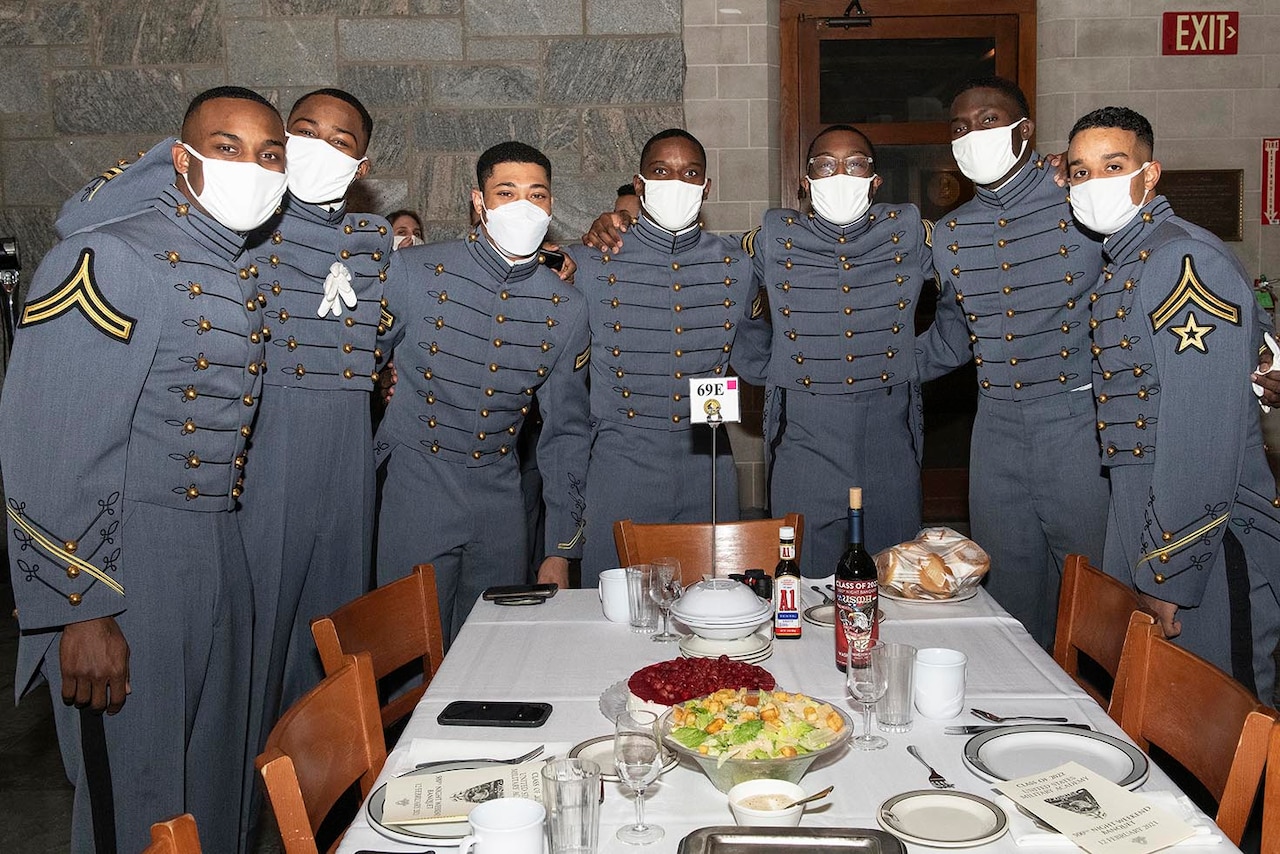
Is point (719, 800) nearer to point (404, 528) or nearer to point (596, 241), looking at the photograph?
point (404, 528)

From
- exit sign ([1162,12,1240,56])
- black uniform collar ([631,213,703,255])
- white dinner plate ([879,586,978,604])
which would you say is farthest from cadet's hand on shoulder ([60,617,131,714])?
exit sign ([1162,12,1240,56])

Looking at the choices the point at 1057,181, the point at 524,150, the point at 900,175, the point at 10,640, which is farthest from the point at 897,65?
the point at 10,640

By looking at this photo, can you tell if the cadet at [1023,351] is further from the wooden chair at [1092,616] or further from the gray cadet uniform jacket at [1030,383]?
the wooden chair at [1092,616]

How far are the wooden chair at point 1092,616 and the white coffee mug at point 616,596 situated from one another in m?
0.92

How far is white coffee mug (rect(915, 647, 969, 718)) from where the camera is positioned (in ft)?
6.21

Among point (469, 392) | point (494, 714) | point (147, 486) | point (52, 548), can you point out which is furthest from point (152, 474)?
point (469, 392)

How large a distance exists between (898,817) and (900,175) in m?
5.17

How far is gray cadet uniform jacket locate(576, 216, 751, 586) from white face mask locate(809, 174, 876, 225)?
39 centimetres

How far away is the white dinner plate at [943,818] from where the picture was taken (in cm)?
147

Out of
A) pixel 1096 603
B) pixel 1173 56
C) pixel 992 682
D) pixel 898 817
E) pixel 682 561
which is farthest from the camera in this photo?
pixel 1173 56

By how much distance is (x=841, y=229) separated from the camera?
365 cm

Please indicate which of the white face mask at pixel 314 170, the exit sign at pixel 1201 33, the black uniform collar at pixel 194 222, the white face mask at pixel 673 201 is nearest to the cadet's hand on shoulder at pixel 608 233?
the white face mask at pixel 673 201

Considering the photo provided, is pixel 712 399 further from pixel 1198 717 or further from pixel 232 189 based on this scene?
pixel 1198 717

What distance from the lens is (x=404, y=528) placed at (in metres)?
3.25
